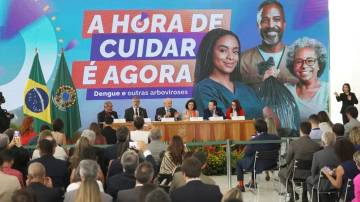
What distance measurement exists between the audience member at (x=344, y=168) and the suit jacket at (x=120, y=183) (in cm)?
213

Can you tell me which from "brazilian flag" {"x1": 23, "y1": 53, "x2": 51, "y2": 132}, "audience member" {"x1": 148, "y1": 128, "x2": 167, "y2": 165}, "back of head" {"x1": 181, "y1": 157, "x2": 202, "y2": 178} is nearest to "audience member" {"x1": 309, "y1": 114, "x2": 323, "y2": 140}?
"audience member" {"x1": 148, "y1": 128, "x2": 167, "y2": 165}

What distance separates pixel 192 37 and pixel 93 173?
971cm

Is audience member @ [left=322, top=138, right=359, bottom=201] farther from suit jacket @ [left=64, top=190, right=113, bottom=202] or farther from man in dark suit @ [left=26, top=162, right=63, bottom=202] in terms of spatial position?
man in dark suit @ [left=26, top=162, right=63, bottom=202]

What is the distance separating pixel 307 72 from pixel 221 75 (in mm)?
1844

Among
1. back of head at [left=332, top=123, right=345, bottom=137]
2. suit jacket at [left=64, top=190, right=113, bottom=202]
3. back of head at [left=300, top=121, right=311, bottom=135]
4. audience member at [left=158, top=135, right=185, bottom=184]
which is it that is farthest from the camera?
back of head at [left=332, top=123, right=345, bottom=137]

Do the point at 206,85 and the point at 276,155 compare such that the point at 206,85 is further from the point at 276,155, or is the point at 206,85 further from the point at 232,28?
the point at 276,155

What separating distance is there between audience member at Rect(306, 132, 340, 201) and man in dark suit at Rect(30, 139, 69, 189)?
8.44ft

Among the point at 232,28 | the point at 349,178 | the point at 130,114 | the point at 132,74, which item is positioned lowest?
the point at 349,178

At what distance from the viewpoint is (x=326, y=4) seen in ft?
51.3

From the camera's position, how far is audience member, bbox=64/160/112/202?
17.0 ft

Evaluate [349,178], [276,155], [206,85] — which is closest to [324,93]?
[206,85]

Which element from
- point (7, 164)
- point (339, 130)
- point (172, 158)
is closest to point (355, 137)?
point (339, 130)

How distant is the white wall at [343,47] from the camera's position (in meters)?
15.9

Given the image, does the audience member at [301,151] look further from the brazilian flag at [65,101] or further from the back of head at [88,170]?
the brazilian flag at [65,101]
